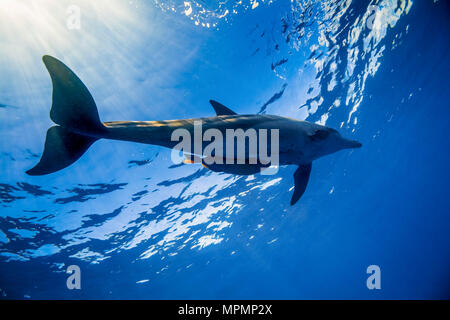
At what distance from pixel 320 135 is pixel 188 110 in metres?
7.70

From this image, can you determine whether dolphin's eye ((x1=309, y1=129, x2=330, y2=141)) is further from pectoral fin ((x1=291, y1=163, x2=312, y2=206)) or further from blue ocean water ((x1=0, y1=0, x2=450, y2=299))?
blue ocean water ((x1=0, y1=0, x2=450, y2=299))

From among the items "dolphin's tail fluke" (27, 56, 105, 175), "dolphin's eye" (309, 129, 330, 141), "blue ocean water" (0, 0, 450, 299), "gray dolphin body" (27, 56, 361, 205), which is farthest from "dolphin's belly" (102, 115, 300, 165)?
"blue ocean water" (0, 0, 450, 299)

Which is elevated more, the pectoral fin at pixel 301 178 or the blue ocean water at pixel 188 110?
Answer: the blue ocean water at pixel 188 110

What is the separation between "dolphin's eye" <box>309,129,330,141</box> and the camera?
12.2 feet

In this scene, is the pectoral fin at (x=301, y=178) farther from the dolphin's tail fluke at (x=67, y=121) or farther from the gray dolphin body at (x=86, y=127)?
the dolphin's tail fluke at (x=67, y=121)

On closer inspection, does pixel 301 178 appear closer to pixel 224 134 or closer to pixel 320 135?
pixel 320 135

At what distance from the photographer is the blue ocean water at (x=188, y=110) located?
7.33 metres

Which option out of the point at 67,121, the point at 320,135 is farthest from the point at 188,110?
the point at 67,121

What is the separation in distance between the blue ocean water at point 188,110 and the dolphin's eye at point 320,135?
6675 mm

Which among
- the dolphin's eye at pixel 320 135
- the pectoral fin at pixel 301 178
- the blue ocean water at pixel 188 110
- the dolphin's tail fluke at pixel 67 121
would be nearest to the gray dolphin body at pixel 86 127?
the dolphin's tail fluke at pixel 67 121

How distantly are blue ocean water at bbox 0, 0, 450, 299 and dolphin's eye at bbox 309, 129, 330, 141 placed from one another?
6.68 metres

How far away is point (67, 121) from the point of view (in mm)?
2596

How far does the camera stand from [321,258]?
56.8 m

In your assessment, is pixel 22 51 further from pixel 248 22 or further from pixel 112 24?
pixel 248 22
